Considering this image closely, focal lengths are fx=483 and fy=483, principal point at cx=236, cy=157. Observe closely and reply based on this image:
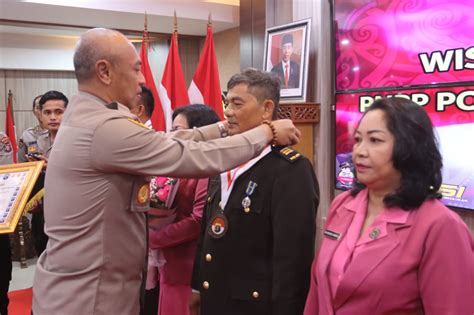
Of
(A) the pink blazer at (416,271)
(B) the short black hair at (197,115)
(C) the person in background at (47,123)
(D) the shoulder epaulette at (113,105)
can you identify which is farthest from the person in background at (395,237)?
(C) the person in background at (47,123)

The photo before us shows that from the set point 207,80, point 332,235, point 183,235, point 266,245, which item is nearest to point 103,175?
point 266,245

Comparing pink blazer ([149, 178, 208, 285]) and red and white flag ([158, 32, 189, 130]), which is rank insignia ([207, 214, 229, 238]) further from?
red and white flag ([158, 32, 189, 130])

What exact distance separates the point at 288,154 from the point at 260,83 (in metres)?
0.29

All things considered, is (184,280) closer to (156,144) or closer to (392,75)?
(156,144)

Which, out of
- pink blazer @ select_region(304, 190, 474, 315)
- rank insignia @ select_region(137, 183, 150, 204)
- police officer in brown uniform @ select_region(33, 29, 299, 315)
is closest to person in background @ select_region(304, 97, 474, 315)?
pink blazer @ select_region(304, 190, 474, 315)

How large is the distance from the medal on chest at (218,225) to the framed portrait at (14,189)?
0.96m

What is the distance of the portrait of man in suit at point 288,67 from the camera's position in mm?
3166

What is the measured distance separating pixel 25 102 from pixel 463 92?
7.18 meters

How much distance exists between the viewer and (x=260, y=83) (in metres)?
1.78

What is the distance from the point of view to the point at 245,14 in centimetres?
393

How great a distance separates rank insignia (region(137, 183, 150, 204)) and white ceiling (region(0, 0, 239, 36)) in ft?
13.8

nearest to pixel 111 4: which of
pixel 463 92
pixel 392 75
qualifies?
pixel 392 75

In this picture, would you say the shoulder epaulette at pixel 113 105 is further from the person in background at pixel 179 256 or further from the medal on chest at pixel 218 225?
the person in background at pixel 179 256

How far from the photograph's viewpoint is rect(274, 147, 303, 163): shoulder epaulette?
168cm
